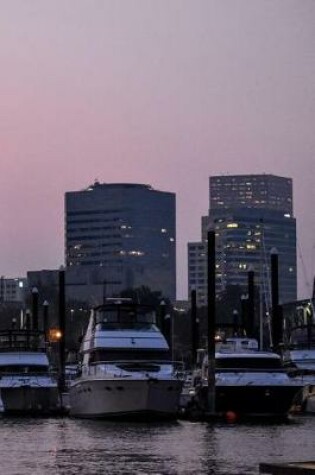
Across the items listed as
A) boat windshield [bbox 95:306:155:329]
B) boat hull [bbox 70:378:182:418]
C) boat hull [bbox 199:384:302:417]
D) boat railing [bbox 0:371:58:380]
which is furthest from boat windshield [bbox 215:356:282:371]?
boat railing [bbox 0:371:58:380]

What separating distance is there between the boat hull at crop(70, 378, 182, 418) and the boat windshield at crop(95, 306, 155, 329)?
19.8ft

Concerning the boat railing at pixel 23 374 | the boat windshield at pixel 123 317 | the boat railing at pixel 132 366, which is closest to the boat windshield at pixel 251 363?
the boat railing at pixel 132 366

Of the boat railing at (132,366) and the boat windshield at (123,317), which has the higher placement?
the boat windshield at (123,317)

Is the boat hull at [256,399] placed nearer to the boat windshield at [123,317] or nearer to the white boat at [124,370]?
the white boat at [124,370]

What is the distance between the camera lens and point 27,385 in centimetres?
6650

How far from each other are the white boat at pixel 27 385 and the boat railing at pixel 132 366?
520 centimetres

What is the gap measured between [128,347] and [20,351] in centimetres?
1170

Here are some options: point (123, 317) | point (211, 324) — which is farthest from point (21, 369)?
point (211, 324)

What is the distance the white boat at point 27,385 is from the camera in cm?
6650

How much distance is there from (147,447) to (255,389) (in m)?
17.2

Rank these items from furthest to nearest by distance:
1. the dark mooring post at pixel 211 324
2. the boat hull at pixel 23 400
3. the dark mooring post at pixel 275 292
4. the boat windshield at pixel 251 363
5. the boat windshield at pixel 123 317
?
the dark mooring post at pixel 275 292 → the boat hull at pixel 23 400 → the boat windshield at pixel 123 317 → the boat windshield at pixel 251 363 → the dark mooring post at pixel 211 324

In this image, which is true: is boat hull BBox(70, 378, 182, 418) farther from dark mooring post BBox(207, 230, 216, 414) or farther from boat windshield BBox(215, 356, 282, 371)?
boat windshield BBox(215, 356, 282, 371)

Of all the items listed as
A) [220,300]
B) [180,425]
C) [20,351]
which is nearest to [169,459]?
[180,425]

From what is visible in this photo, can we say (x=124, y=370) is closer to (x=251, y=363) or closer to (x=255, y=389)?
(x=255, y=389)
